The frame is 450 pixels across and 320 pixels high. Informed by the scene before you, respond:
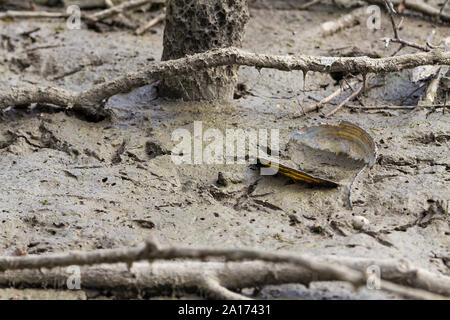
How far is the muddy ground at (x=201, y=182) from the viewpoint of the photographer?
3242 millimetres

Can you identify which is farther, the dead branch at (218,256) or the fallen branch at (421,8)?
→ the fallen branch at (421,8)

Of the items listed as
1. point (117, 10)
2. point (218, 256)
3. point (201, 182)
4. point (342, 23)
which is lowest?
point (218, 256)

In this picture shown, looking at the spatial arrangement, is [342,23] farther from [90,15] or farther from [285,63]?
[90,15]

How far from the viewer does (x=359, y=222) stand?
3.30 meters

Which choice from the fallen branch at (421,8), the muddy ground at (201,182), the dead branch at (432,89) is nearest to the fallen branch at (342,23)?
the fallen branch at (421,8)

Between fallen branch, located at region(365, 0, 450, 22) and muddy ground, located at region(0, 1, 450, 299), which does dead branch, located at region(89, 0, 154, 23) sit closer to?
muddy ground, located at region(0, 1, 450, 299)

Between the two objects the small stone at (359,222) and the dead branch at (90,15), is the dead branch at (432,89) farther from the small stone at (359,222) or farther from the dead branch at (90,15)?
the dead branch at (90,15)

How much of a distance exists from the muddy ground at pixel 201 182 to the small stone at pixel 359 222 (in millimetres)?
36

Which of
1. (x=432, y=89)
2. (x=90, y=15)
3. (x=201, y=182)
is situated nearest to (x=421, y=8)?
(x=432, y=89)

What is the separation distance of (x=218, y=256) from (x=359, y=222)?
110 cm

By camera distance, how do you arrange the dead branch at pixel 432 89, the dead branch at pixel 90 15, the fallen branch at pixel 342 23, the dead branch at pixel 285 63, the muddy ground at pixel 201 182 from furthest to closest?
the dead branch at pixel 90 15 < the fallen branch at pixel 342 23 < the dead branch at pixel 432 89 < the dead branch at pixel 285 63 < the muddy ground at pixel 201 182

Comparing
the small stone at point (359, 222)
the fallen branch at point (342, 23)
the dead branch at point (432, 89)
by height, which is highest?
the fallen branch at point (342, 23)

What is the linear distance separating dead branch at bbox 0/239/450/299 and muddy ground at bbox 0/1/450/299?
9.1 inches

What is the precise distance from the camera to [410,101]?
16.1 feet
